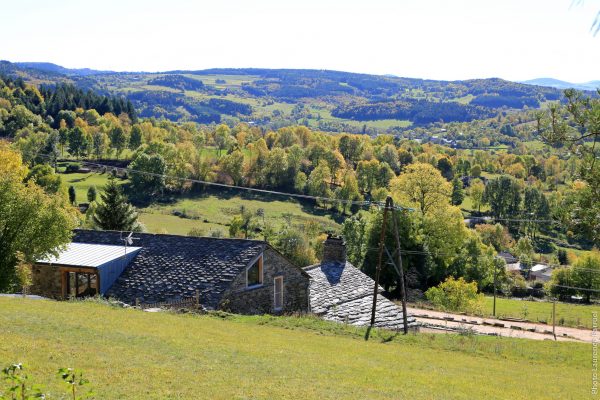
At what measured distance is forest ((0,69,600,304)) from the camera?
1632 centimetres

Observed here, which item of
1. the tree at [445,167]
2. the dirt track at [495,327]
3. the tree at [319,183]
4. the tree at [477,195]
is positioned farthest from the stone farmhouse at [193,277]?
the tree at [445,167]

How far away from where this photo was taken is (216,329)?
2161cm

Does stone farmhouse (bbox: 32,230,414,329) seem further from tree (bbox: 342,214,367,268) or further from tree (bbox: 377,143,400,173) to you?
tree (bbox: 377,143,400,173)

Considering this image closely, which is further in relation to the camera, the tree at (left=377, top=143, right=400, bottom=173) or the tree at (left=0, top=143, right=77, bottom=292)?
the tree at (left=377, top=143, right=400, bottom=173)

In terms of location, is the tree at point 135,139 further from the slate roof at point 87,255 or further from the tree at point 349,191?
the slate roof at point 87,255

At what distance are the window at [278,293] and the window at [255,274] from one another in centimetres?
122

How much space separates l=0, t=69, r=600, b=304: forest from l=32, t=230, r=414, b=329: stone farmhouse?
3.32 m

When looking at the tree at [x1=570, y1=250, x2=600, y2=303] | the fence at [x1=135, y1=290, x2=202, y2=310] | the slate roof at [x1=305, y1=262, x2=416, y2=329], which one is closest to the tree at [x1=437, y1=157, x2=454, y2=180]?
the tree at [x1=570, y1=250, x2=600, y2=303]

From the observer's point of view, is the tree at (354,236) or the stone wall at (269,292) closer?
the stone wall at (269,292)

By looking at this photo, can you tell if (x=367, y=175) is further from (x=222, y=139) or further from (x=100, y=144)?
(x=100, y=144)

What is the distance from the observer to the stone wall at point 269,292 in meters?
27.8

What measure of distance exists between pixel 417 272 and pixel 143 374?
159ft

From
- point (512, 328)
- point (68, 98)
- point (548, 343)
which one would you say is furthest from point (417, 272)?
point (68, 98)

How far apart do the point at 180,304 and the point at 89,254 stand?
6.66 m
